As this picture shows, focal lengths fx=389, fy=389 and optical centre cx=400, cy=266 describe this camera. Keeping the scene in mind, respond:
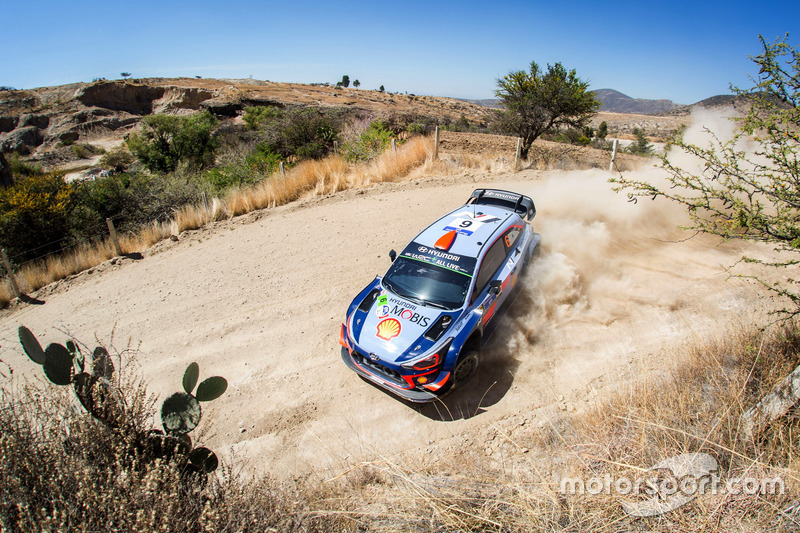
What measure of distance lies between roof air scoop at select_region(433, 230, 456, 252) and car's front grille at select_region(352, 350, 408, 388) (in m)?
2.00

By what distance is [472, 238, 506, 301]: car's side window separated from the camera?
561 cm

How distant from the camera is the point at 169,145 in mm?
22375

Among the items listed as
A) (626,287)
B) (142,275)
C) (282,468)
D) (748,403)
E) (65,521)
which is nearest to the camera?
(65,521)

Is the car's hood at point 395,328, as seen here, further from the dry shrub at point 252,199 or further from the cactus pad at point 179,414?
the dry shrub at point 252,199

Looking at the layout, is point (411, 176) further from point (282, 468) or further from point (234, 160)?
point (282, 468)

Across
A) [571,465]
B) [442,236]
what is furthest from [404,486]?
[442,236]

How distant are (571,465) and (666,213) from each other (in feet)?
29.4

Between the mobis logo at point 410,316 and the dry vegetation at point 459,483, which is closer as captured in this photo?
the dry vegetation at point 459,483

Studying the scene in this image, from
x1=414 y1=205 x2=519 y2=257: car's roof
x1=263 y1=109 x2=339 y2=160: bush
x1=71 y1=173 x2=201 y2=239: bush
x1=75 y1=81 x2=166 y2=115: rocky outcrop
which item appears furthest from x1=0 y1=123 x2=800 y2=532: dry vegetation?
x1=75 y1=81 x2=166 y2=115: rocky outcrop

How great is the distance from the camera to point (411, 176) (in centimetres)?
1400

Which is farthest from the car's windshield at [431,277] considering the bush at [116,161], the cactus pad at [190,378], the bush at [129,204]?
the bush at [116,161]

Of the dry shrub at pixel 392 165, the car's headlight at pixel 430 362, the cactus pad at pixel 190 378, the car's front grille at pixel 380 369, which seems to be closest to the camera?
the cactus pad at pixel 190 378

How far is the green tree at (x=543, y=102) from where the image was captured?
1727 cm

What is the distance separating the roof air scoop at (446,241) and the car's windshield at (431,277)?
11cm
